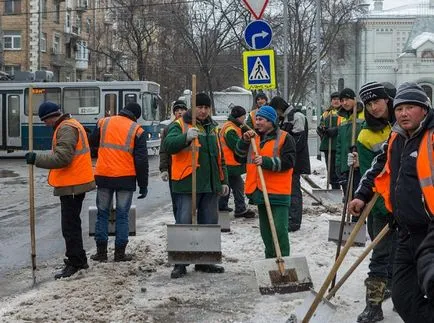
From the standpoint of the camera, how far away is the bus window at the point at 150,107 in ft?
87.6

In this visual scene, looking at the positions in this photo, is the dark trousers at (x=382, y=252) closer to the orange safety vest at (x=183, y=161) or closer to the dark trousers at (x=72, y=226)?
the orange safety vest at (x=183, y=161)

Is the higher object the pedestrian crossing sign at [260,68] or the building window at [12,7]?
the building window at [12,7]

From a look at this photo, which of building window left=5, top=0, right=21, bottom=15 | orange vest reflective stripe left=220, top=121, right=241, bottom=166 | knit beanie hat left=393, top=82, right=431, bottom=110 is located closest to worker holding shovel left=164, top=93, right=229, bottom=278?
orange vest reflective stripe left=220, top=121, right=241, bottom=166

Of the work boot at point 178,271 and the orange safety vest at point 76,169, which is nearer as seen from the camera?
the work boot at point 178,271

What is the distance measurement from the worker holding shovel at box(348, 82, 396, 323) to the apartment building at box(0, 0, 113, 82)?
42.8m

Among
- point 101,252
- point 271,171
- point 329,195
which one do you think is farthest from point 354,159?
point 329,195

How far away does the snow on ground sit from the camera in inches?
220

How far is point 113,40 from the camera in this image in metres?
51.7

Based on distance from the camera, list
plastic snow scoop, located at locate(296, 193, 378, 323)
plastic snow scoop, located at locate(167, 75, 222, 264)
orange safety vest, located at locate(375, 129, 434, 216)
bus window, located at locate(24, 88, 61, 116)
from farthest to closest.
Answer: bus window, located at locate(24, 88, 61, 116), plastic snow scoop, located at locate(167, 75, 222, 264), plastic snow scoop, located at locate(296, 193, 378, 323), orange safety vest, located at locate(375, 129, 434, 216)

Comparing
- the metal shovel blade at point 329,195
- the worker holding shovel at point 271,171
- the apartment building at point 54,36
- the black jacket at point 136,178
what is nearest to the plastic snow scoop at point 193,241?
the worker holding shovel at point 271,171

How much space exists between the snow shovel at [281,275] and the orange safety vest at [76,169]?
2100 mm

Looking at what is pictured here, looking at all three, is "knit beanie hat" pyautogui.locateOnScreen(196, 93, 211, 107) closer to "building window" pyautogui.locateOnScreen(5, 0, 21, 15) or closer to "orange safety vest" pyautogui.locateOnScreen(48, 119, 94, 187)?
"orange safety vest" pyautogui.locateOnScreen(48, 119, 94, 187)

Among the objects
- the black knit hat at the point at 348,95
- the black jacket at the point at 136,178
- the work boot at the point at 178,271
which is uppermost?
the black knit hat at the point at 348,95

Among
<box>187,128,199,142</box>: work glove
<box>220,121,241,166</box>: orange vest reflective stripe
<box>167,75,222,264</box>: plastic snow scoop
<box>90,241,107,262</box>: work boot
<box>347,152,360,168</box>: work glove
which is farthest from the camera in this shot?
<box>220,121,241,166</box>: orange vest reflective stripe
